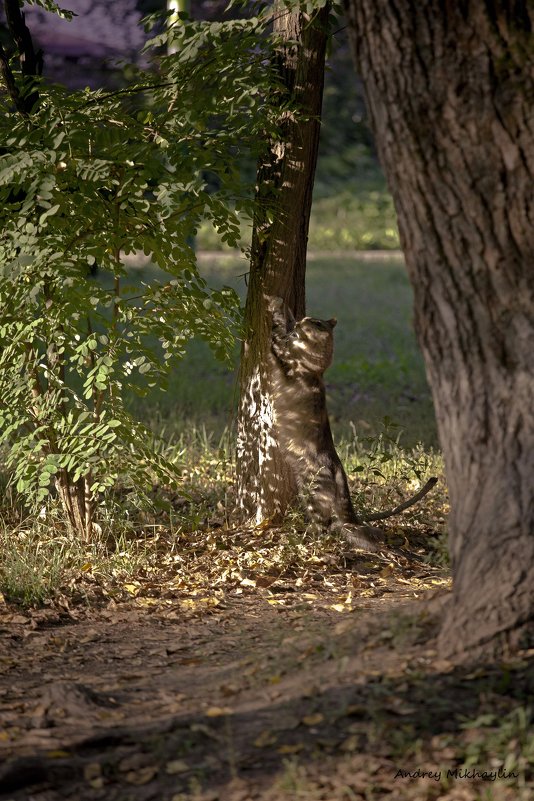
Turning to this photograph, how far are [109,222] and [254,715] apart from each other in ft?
9.39

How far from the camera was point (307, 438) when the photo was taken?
19.5ft

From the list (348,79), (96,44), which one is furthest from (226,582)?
(348,79)

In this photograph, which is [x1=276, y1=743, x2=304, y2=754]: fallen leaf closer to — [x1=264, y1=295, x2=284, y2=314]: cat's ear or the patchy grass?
[x1=264, y1=295, x2=284, y2=314]: cat's ear

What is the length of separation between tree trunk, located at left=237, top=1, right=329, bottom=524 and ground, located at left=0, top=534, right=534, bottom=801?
144cm

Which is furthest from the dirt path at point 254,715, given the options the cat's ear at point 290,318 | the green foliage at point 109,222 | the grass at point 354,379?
the grass at point 354,379

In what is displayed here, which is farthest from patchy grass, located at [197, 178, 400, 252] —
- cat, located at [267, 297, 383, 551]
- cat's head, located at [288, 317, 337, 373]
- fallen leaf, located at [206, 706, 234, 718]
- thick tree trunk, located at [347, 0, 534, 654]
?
fallen leaf, located at [206, 706, 234, 718]

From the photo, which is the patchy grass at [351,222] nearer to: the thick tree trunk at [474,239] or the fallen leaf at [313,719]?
the thick tree trunk at [474,239]

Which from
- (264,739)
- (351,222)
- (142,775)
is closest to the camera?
(142,775)

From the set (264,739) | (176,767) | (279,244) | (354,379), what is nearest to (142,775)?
(176,767)

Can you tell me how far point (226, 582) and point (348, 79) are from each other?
2668cm

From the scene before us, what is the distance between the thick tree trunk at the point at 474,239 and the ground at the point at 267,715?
0.94ft

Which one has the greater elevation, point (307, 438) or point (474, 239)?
point (474, 239)

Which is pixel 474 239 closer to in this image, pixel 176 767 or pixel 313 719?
pixel 313 719

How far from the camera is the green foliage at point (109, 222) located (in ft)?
16.6
